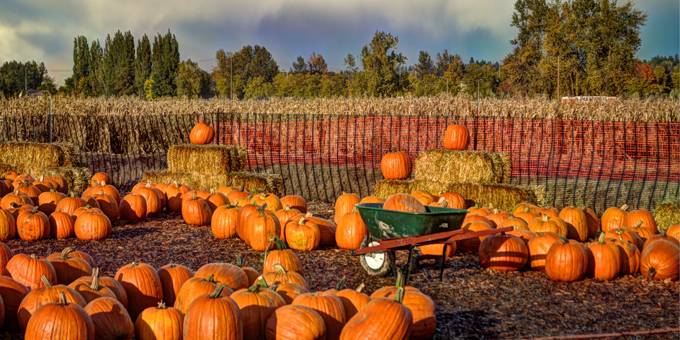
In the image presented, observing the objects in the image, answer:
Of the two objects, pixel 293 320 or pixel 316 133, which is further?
pixel 316 133

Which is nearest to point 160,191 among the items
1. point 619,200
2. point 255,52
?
point 619,200

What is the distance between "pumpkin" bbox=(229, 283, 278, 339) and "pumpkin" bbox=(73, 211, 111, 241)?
4651 mm

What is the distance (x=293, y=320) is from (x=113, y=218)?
6394 mm

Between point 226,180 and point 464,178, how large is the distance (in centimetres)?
387

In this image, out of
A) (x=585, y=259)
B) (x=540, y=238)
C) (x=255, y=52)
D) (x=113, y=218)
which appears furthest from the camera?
(x=255, y=52)

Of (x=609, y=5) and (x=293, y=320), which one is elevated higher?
(x=609, y=5)

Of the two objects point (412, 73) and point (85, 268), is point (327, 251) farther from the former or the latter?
point (412, 73)

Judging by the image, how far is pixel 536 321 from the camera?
17.4ft

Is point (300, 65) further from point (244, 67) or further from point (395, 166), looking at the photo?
point (395, 166)

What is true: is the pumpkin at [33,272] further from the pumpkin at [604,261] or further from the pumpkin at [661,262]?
the pumpkin at [661,262]

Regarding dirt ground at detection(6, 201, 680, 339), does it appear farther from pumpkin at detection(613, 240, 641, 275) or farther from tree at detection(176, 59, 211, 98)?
tree at detection(176, 59, 211, 98)

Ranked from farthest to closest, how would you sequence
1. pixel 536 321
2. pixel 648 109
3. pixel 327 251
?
pixel 648 109 → pixel 327 251 → pixel 536 321

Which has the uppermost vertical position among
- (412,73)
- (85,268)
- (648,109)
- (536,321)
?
(412,73)

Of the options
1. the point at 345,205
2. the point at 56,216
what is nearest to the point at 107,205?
the point at 56,216
